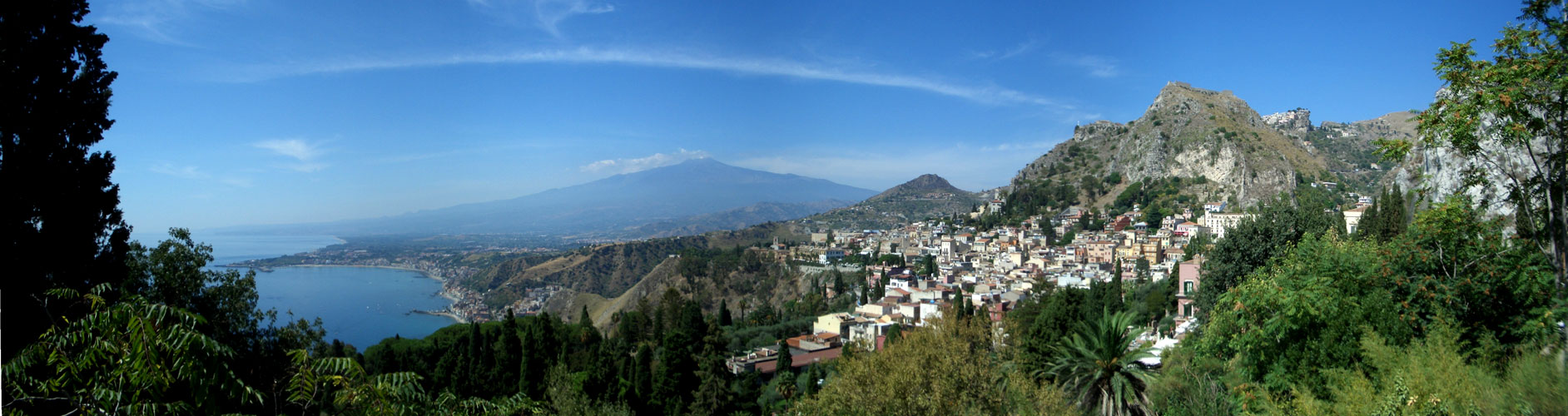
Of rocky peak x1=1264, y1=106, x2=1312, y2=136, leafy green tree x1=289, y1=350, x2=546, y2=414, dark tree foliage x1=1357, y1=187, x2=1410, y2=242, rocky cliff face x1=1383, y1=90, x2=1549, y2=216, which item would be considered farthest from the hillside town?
rocky peak x1=1264, y1=106, x2=1312, y2=136

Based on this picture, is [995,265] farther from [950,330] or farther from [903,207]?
[903,207]

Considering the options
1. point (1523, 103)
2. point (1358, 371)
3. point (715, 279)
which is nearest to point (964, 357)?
point (1358, 371)

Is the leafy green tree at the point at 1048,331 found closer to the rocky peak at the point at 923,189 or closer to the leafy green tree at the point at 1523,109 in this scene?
the leafy green tree at the point at 1523,109

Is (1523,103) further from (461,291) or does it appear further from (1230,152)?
(461,291)

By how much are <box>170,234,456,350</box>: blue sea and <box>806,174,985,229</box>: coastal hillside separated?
59176mm

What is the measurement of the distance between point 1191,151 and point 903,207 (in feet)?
234

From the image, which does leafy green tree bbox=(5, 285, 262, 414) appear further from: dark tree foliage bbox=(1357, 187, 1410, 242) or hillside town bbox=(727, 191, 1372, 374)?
dark tree foliage bbox=(1357, 187, 1410, 242)

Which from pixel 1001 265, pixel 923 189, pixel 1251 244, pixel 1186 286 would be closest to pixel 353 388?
pixel 1251 244

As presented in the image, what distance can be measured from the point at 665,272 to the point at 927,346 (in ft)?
174

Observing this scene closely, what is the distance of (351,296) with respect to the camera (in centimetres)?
6075

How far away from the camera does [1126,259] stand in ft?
151

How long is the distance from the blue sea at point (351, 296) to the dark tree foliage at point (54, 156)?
28968 mm

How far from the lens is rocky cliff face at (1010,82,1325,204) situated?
62875 millimetres

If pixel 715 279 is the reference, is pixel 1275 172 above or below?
above
